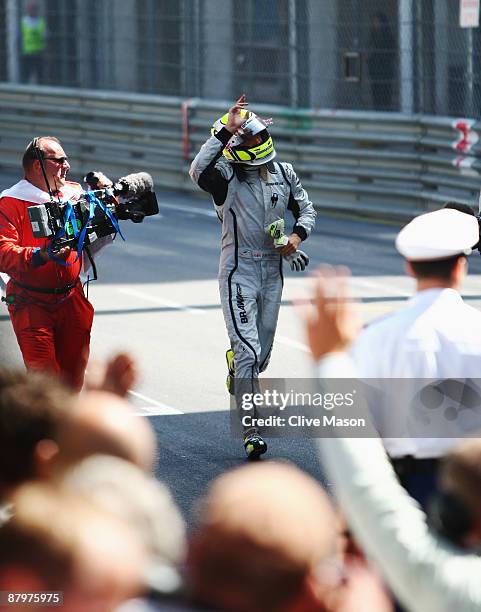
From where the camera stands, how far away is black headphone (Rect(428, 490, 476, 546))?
327cm

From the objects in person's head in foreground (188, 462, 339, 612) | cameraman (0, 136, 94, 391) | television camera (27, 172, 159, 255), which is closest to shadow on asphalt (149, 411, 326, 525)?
cameraman (0, 136, 94, 391)

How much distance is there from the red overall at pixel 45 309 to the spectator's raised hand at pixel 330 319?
4379 mm

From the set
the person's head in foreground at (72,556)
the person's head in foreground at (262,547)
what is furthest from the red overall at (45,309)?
the person's head in foreground at (262,547)

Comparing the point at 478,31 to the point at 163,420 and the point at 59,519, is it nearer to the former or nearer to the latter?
the point at 163,420

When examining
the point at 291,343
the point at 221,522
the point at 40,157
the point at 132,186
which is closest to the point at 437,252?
the point at 221,522

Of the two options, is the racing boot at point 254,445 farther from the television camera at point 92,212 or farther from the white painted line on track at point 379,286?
the white painted line on track at point 379,286

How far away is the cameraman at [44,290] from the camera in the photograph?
8.18 meters

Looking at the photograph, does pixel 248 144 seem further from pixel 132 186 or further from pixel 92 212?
pixel 92 212

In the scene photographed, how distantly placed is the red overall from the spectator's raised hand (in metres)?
4.38

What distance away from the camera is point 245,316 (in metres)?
8.98

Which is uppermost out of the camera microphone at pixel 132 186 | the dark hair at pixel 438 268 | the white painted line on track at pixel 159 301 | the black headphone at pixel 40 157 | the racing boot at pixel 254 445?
the black headphone at pixel 40 157

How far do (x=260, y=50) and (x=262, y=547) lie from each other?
21763mm

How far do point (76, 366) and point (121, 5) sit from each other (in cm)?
1911

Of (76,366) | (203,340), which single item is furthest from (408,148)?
(76,366)
